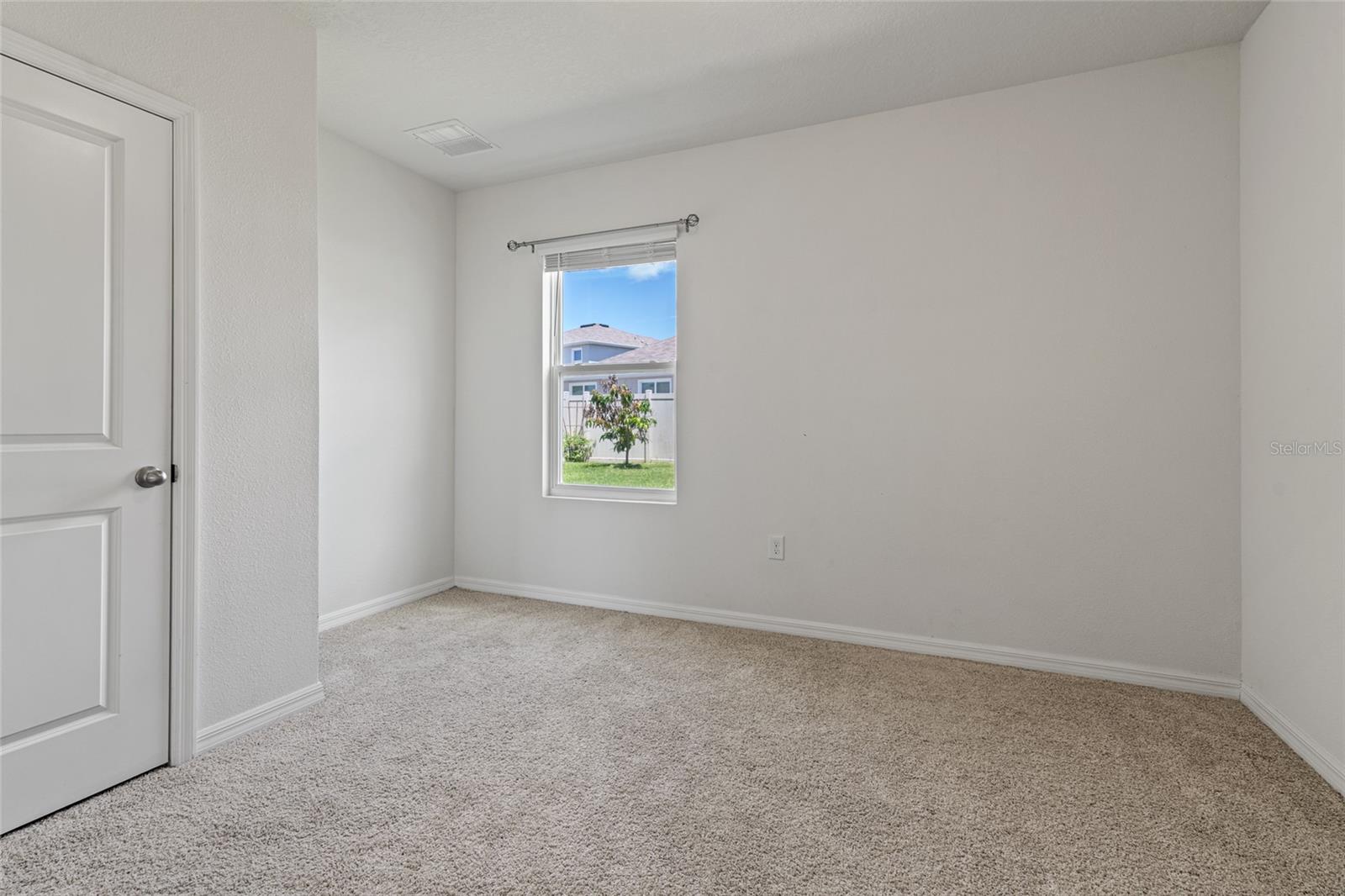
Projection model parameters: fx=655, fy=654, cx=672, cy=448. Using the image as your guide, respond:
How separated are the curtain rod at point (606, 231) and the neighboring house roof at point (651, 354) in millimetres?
592

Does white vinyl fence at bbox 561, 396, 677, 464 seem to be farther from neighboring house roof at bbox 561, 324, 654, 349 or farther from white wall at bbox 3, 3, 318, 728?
white wall at bbox 3, 3, 318, 728

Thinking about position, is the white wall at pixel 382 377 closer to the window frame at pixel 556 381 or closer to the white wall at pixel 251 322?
the window frame at pixel 556 381

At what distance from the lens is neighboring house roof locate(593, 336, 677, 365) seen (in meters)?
Answer: 3.60

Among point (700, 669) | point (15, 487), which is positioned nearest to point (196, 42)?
point (15, 487)

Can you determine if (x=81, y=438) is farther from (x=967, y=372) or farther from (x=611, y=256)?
(x=967, y=372)

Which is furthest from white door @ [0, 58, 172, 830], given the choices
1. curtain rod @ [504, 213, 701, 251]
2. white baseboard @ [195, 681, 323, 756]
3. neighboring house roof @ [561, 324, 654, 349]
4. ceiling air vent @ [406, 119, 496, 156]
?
neighboring house roof @ [561, 324, 654, 349]

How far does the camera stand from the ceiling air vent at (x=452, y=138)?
3182mm

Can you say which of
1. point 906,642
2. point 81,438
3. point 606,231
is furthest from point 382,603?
point 906,642

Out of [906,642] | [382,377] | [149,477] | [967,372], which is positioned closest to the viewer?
[149,477]

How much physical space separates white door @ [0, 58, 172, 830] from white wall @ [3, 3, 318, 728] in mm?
A: 130

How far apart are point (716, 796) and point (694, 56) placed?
2653mm

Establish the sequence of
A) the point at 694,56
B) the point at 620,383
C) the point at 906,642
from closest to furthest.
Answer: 1. the point at 694,56
2. the point at 906,642
3. the point at 620,383

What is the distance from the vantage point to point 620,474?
3760 mm

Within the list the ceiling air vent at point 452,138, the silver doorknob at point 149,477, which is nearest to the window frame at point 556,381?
the ceiling air vent at point 452,138
